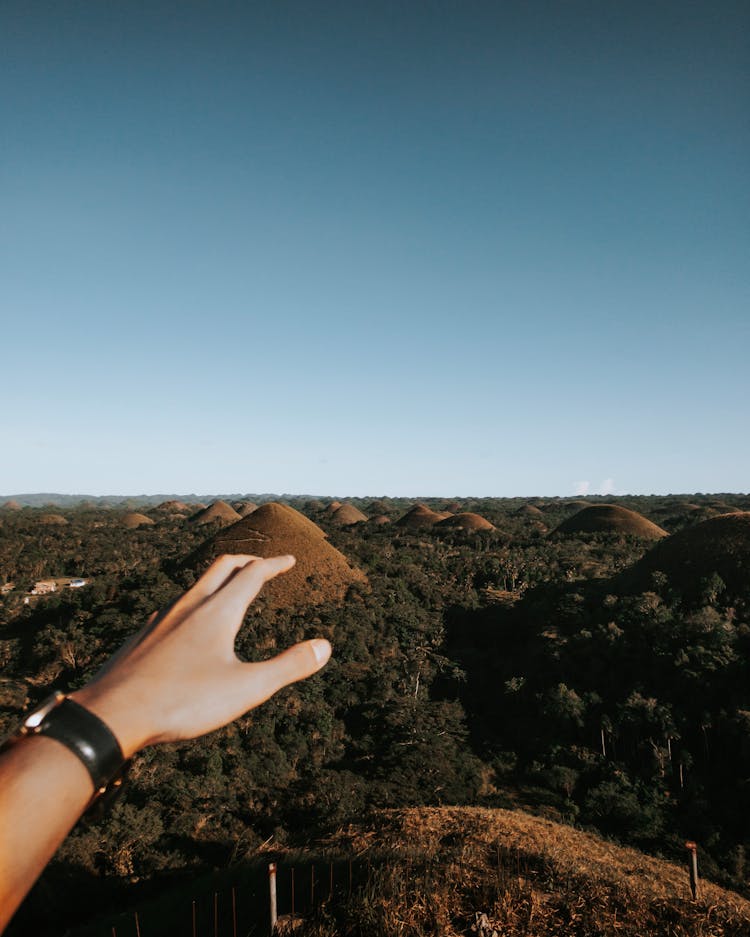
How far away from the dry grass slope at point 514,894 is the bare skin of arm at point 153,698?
5911 millimetres

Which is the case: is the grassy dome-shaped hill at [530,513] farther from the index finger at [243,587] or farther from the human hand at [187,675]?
the human hand at [187,675]

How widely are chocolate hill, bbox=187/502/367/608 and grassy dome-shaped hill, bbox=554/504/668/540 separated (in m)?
28.6

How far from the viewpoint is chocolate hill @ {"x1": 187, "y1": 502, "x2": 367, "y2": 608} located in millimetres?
24500

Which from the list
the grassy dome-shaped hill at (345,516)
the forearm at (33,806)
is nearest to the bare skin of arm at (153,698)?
the forearm at (33,806)

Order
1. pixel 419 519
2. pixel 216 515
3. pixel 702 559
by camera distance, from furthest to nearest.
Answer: pixel 216 515, pixel 419 519, pixel 702 559

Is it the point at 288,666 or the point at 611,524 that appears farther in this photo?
the point at 611,524

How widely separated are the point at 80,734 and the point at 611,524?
52.6 meters

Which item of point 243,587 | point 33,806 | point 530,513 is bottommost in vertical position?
point 530,513

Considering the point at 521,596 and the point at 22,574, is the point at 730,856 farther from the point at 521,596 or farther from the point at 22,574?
the point at 22,574

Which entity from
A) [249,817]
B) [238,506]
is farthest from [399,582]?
[238,506]

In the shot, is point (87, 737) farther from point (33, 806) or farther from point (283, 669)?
point (283, 669)

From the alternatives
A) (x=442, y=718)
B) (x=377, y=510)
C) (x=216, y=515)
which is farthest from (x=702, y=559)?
(x=377, y=510)

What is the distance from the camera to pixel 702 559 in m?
24.4

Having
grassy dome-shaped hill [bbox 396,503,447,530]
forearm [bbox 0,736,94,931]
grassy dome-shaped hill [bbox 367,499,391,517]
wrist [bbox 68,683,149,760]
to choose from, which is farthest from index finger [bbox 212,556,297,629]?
grassy dome-shaped hill [bbox 367,499,391,517]
